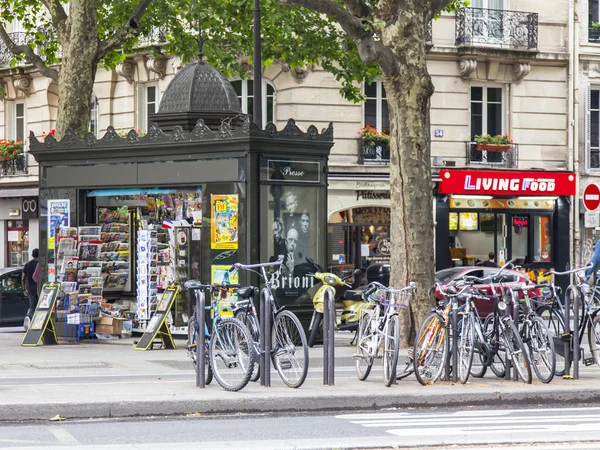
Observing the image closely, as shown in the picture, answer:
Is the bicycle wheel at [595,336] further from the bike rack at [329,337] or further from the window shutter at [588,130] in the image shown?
the window shutter at [588,130]

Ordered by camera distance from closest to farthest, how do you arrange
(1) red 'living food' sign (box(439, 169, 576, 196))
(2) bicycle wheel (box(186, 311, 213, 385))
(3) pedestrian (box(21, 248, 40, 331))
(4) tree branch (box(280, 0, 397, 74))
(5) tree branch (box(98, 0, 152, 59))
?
(2) bicycle wheel (box(186, 311, 213, 385)) → (4) tree branch (box(280, 0, 397, 74)) → (5) tree branch (box(98, 0, 152, 59)) → (3) pedestrian (box(21, 248, 40, 331)) → (1) red 'living food' sign (box(439, 169, 576, 196))

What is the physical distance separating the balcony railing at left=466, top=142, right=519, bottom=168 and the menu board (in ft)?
4.47

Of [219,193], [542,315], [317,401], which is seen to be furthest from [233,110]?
[317,401]

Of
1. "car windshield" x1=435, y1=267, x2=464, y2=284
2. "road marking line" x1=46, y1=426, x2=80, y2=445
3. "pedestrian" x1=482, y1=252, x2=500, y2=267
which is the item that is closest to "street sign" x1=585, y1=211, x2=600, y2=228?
"pedestrian" x1=482, y1=252, x2=500, y2=267

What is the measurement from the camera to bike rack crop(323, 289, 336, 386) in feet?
37.5

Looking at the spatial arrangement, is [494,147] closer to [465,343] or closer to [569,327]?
[569,327]

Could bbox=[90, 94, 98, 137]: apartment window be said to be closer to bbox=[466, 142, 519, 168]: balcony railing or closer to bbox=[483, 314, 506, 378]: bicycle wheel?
bbox=[466, 142, 519, 168]: balcony railing

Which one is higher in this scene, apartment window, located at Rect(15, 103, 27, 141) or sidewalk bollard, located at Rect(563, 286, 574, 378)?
apartment window, located at Rect(15, 103, 27, 141)

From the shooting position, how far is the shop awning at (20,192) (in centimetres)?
3406

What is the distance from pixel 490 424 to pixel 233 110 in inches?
353

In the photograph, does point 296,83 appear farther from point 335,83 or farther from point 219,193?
point 219,193

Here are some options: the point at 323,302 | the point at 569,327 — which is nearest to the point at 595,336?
the point at 569,327

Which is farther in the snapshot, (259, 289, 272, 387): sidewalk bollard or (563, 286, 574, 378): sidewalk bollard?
(563, 286, 574, 378): sidewalk bollard

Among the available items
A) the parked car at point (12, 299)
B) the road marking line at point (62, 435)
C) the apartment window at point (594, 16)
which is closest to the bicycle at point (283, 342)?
the road marking line at point (62, 435)
